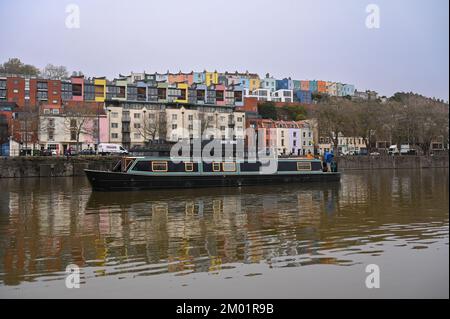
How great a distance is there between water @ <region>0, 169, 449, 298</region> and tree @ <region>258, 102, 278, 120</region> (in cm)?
8837

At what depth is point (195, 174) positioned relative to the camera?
1288 inches

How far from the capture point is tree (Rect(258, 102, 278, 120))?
111 m

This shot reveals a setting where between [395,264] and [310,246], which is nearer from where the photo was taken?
[395,264]

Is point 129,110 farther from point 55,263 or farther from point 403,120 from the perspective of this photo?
point 55,263

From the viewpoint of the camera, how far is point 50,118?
70188 millimetres

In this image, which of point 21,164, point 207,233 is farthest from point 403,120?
point 207,233

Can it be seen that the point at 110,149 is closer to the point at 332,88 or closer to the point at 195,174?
the point at 195,174

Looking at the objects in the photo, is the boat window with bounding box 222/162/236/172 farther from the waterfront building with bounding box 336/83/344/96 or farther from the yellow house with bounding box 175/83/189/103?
the waterfront building with bounding box 336/83/344/96

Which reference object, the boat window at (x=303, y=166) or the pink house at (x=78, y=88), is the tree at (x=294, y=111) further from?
the boat window at (x=303, y=166)

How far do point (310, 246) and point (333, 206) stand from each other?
999 centimetres

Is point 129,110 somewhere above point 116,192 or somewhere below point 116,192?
above

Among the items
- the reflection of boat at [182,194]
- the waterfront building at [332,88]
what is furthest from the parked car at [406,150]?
the waterfront building at [332,88]

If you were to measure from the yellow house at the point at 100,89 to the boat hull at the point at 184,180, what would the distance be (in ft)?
200
